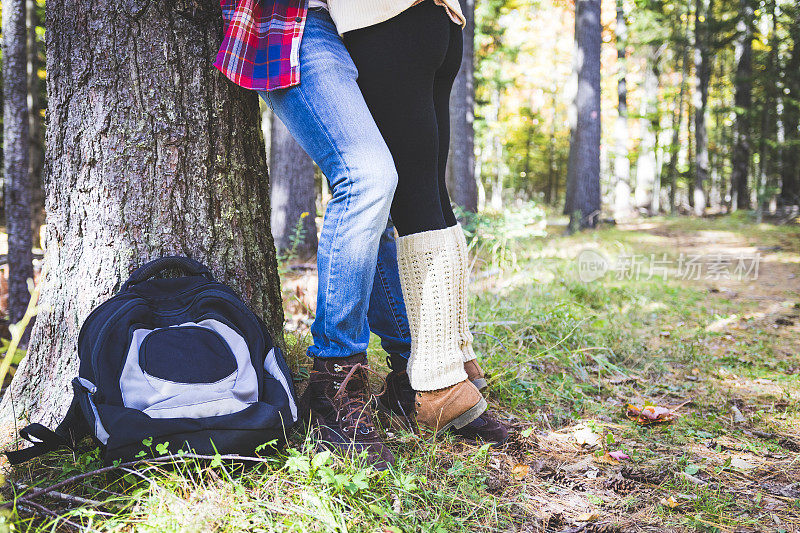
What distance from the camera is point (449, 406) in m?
1.74

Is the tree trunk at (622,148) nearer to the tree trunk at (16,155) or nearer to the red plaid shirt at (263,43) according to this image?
the tree trunk at (16,155)

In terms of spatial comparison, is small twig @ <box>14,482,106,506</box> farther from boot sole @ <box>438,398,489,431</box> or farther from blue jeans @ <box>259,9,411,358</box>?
boot sole @ <box>438,398,489,431</box>

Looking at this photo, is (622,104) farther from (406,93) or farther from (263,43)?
(263,43)

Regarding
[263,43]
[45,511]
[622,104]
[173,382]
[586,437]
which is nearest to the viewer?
[45,511]

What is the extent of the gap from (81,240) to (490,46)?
57.8 feet

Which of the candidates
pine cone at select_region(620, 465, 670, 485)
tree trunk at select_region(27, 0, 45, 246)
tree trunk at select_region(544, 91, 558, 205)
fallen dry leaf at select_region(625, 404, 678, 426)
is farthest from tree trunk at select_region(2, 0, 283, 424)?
tree trunk at select_region(544, 91, 558, 205)

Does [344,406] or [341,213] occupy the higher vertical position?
[341,213]

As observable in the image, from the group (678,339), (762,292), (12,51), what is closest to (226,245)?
(678,339)

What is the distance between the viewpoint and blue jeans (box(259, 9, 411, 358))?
1.52 metres

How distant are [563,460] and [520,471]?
0.20 metres

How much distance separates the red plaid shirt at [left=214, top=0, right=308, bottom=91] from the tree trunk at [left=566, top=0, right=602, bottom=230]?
27.7ft

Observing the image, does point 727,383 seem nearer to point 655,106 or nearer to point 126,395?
point 126,395

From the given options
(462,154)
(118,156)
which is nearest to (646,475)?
(118,156)

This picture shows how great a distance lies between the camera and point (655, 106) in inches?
657
